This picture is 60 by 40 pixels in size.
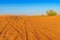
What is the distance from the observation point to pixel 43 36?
14.8 meters

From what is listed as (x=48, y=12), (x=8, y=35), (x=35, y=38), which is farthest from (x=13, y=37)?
(x=48, y=12)

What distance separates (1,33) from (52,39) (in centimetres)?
430

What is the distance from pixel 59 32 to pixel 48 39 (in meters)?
3.25

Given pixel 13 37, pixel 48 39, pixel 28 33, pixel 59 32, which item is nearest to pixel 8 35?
pixel 13 37

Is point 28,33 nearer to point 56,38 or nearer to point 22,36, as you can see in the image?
point 22,36

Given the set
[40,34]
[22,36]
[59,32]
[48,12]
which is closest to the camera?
[22,36]

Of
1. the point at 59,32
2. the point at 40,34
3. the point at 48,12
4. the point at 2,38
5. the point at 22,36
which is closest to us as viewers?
the point at 2,38

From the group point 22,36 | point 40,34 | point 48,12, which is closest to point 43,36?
point 40,34

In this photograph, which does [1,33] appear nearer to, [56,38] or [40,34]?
[40,34]

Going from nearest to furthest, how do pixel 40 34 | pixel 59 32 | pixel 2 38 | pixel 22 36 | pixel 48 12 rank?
pixel 2 38
pixel 22 36
pixel 40 34
pixel 59 32
pixel 48 12

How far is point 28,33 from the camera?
15.6 meters

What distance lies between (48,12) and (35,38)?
23.5 m

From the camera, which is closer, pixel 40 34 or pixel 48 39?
pixel 48 39

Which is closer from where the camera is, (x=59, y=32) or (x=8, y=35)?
(x=8, y=35)
